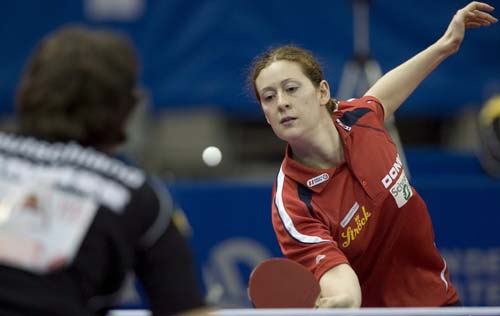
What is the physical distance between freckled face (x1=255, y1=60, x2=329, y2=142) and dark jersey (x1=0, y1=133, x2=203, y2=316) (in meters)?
1.35

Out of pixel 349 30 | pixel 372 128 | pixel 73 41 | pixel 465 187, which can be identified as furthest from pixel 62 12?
pixel 73 41

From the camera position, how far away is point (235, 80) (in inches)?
277

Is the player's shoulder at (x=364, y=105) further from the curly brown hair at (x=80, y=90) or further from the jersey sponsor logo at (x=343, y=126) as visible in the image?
the curly brown hair at (x=80, y=90)

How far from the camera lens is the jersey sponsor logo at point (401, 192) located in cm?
342

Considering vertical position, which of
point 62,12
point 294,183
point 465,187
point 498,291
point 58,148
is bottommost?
point 498,291

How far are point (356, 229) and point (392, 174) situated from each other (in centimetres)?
25

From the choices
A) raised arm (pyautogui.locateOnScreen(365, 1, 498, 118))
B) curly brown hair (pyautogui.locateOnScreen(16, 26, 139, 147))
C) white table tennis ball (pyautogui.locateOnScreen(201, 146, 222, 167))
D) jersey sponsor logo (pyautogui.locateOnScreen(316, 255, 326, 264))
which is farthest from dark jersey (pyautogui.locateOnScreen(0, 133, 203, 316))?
white table tennis ball (pyautogui.locateOnScreen(201, 146, 222, 167))

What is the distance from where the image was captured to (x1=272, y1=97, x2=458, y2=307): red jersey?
3.31m

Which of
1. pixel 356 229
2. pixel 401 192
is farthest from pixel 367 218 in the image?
pixel 401 192

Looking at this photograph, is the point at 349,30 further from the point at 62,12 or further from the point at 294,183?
A: the point at 294,183

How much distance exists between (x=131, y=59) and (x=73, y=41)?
0.44 ft

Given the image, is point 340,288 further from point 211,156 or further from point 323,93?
point 211,156

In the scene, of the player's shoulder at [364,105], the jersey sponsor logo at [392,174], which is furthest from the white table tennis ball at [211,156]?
the jersey sponsor logo at [392,174]

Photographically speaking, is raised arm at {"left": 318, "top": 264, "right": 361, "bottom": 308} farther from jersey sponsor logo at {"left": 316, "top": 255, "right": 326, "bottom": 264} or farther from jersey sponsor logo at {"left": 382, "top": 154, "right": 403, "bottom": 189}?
jersey sponsor logo at {"left": 382, "top": 154, "right": 403, "bottom": 189}
